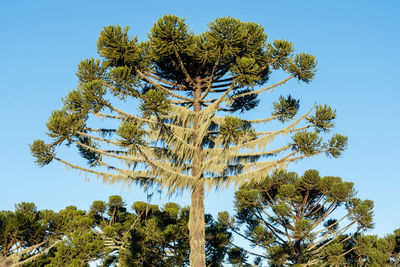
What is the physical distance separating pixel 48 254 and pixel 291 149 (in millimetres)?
12664

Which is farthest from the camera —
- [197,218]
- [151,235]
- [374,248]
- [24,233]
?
[374,248]

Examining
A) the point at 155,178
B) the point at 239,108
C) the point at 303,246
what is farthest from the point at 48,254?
the point at 303,246

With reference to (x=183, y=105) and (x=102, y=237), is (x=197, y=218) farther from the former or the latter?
(x=102, y=237)

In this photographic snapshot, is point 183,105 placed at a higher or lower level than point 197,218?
higher

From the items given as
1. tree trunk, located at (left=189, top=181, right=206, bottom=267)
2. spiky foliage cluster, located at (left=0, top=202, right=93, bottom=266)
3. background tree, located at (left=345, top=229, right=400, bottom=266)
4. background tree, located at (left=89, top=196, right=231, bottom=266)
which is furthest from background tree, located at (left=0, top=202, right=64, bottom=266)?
background tree, located at (left=345, top=229, right=400, bottom=266)

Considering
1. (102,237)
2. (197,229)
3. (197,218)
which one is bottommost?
(197,229)

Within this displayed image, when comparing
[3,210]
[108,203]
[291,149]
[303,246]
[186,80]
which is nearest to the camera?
[291,149]

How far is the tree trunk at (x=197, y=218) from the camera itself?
11422 millimetres

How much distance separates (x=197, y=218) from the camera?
11758 millimetres

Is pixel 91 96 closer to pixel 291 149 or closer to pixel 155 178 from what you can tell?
pixel 155 178

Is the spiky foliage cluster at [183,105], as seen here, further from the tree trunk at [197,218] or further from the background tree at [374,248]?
the background tree at [374,248]

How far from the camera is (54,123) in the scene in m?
A: 11.2

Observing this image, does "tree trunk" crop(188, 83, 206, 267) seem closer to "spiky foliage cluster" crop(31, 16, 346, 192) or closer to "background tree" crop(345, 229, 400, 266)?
"spiky foliage cluster" crop(31, 16, 346, 192)

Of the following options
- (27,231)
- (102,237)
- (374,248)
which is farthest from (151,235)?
(374,248)
